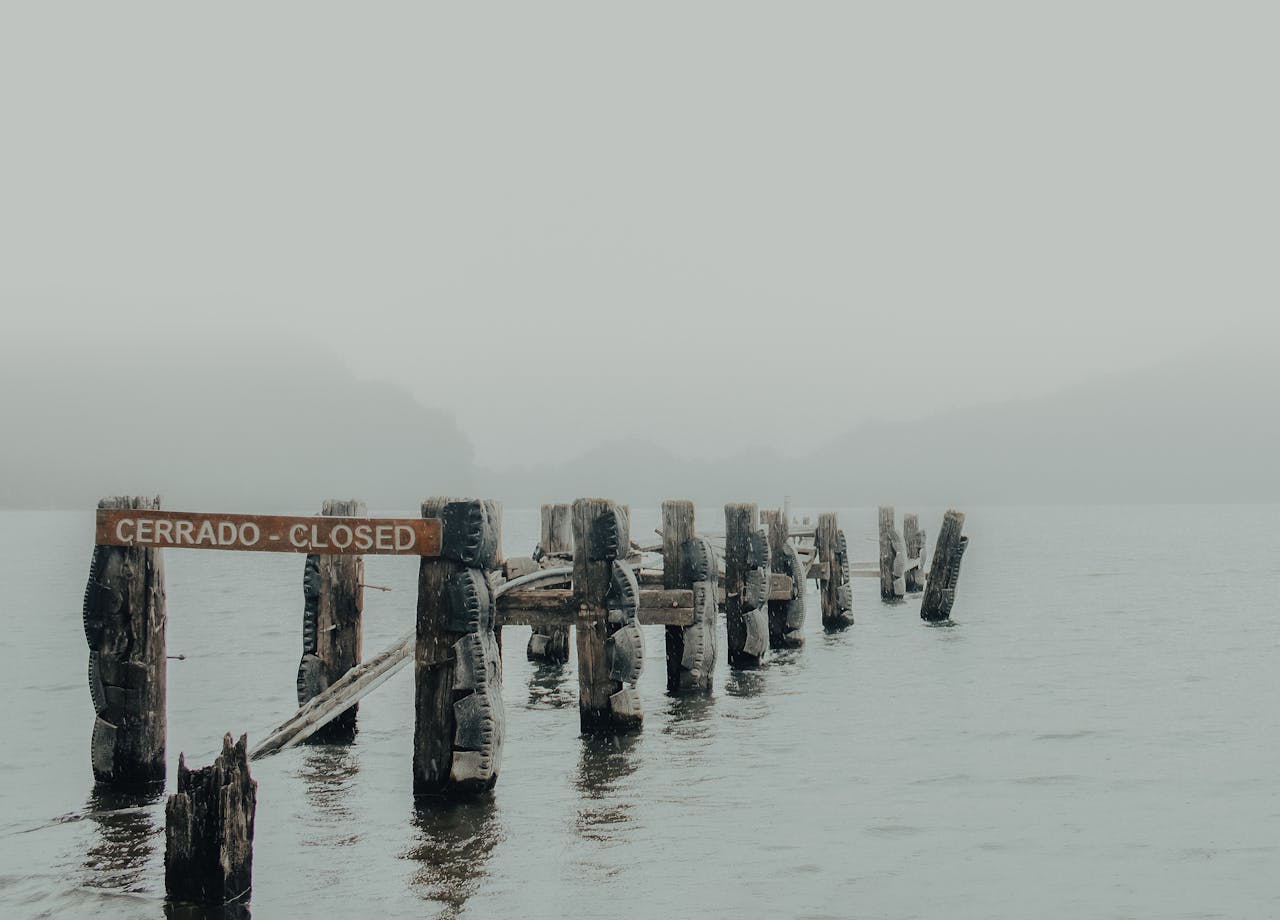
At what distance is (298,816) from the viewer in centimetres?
971

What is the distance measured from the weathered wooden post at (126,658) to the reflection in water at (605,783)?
3.30 metres

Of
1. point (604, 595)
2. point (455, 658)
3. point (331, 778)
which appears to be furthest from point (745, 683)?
point (455, 658)

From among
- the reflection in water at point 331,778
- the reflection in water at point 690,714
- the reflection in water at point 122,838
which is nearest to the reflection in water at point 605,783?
the reflection in water at point 690,714

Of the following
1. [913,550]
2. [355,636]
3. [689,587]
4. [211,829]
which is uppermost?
[913,550]

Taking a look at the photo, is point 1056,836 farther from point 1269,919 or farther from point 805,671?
point 805,671

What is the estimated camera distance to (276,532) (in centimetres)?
876

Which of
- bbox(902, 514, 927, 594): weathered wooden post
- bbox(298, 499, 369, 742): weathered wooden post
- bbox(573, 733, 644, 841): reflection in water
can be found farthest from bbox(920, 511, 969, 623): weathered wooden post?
bbox(298, 499, 369, 742): weathered wooden post

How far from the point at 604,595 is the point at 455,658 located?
105 inches

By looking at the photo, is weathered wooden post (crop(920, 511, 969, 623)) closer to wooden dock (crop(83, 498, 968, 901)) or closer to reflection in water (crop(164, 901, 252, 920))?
wooden dock (crop(83, 498, 968, 901))

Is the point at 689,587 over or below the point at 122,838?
over

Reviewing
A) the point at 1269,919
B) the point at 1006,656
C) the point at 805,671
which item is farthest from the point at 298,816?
the point at 1006,656

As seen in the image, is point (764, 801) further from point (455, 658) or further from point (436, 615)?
point (436, 615)

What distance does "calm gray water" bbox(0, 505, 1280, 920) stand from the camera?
305 inches

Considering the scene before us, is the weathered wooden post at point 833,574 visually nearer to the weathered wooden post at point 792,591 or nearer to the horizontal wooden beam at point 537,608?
the weathered wooden post at point 792,591
